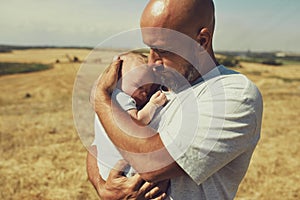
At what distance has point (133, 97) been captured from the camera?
1.84 m

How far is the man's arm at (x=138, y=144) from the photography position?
5.12ft

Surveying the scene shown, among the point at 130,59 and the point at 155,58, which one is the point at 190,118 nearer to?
the point at 155,58

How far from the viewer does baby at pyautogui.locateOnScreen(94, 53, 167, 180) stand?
1.69 m

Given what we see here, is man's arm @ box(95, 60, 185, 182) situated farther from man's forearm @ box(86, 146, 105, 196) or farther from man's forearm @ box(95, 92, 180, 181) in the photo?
man's forearm @ box(86, 146, 105, 196)

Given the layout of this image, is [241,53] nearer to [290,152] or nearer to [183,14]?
[290,152]

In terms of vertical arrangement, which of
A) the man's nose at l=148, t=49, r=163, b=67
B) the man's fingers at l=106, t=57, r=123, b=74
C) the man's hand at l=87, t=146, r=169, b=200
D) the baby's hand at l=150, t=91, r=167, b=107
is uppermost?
the man's nose at l=148, t=49, r=163, b=67

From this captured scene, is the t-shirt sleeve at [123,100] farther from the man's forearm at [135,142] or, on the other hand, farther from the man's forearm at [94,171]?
the man's forearm at [94,171]

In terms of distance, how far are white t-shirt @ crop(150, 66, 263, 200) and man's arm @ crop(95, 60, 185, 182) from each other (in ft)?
0.14

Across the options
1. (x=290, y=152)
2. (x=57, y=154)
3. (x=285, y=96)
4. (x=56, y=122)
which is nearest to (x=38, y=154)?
(x=57, y=154)

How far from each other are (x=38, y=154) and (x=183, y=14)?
7.45m

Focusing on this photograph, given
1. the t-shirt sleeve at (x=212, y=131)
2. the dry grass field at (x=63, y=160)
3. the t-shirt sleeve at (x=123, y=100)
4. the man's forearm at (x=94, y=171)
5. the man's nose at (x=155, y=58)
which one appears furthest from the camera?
the dry grass field at (x=63, y=160)

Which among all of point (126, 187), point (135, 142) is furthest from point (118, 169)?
point (135, 142)

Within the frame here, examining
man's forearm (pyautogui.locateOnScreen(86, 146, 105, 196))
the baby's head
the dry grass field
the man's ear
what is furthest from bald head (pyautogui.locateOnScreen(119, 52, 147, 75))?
the dry grass field

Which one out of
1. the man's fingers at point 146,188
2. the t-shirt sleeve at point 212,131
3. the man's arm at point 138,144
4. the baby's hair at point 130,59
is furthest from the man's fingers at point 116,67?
the man's fingers at point 146,188
